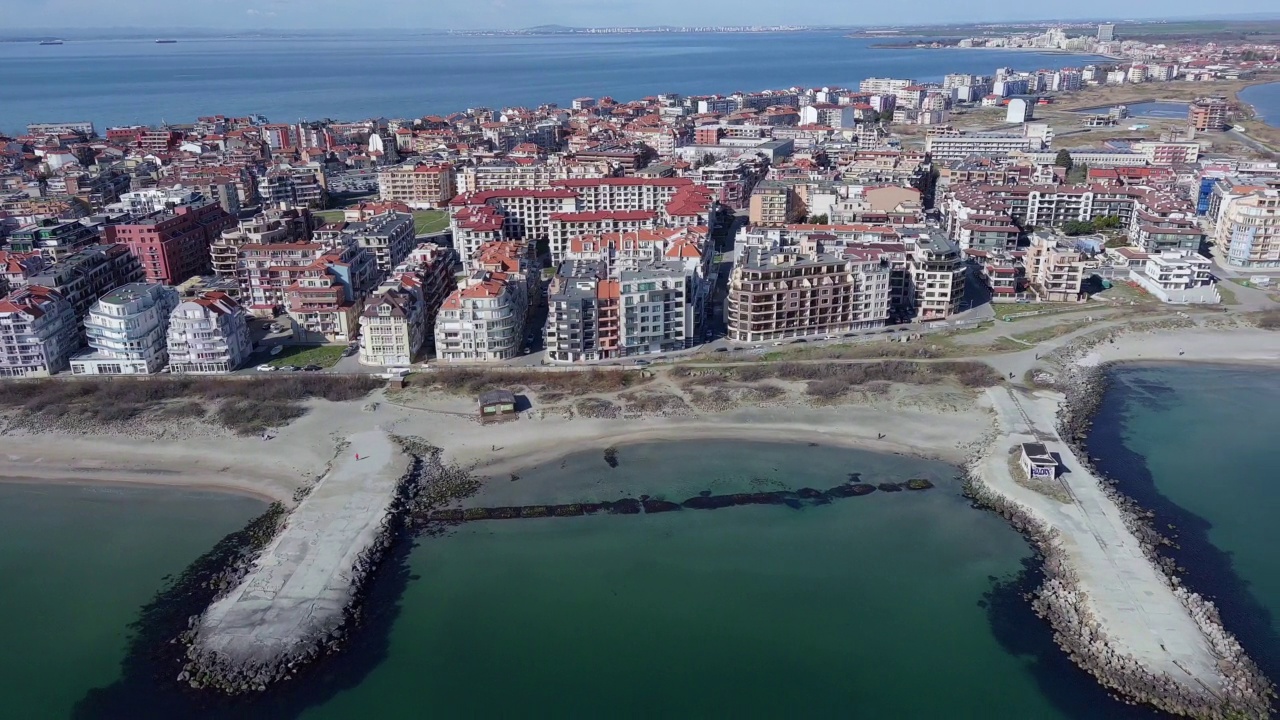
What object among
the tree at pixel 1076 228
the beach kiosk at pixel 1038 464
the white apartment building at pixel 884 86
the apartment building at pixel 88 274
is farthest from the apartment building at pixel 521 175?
the white apartment building at pixel 884 86

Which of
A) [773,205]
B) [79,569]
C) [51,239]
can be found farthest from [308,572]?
[773,205]

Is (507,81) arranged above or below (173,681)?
above

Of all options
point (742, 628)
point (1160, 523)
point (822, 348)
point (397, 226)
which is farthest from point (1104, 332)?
point (397, 226)

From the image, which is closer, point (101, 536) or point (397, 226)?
point (101, 536)

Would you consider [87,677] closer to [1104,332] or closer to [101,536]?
[101,536]

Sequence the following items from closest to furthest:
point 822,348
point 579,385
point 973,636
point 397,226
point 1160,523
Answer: point 973,636, point 1160,523, point 579,385, point 822,348, point 397,226

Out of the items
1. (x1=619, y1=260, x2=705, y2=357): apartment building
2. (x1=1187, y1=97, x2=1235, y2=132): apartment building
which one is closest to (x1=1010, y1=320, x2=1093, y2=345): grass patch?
(x1=619, y1=260, x2=705, y2=357): apartment building

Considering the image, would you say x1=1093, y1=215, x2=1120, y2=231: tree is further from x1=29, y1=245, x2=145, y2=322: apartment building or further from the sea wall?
x1=29, y1=245, x2=145, y2=322: apartment building
